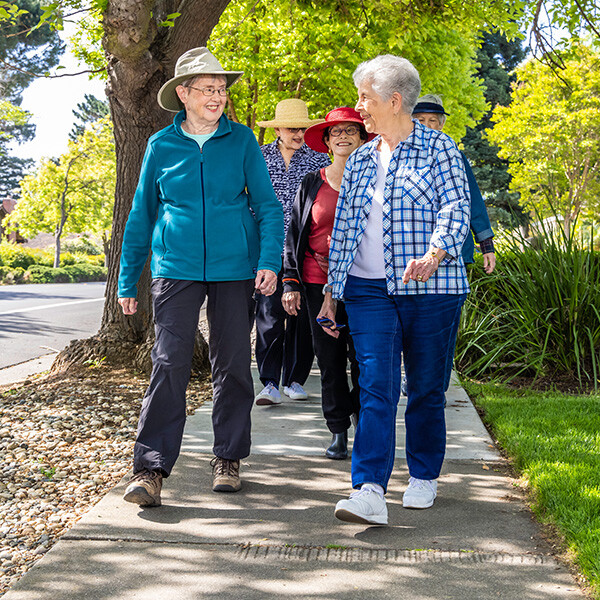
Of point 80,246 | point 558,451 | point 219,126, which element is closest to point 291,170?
point 219,126

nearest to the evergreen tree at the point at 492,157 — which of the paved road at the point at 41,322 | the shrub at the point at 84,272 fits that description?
the shrub at the point at 84,272

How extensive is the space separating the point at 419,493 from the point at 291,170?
3311 mm

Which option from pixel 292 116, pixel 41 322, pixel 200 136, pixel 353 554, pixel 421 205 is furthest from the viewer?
pixel 41 322

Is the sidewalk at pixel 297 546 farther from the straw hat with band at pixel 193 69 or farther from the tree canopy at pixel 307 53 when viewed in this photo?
the tree canopy at pixel 307 53

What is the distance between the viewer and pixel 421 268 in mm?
3510

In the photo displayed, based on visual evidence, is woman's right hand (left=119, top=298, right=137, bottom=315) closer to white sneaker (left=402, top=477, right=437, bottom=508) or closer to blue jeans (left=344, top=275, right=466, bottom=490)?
blue jeans (left=344, top=275, right=466, bottom=490)

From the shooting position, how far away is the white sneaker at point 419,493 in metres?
3.83

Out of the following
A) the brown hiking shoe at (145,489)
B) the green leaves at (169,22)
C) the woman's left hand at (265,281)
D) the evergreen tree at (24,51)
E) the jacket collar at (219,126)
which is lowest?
the brown hiking shoe at (145,489)

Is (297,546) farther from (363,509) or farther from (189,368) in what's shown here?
(189,368)

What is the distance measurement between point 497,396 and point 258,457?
2623mm

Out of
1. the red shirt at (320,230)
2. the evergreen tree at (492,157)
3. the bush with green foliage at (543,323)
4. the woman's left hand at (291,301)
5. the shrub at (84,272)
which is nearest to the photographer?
the red shirt at (320,230)

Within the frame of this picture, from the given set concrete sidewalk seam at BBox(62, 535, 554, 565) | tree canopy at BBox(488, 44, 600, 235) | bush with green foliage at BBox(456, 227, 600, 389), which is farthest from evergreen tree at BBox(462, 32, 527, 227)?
concrete sidewalk seam at BBox(62, 535, 554, 565)

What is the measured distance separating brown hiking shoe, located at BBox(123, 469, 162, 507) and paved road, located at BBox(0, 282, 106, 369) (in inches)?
254

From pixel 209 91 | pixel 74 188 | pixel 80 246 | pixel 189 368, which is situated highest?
pixel 74 188
